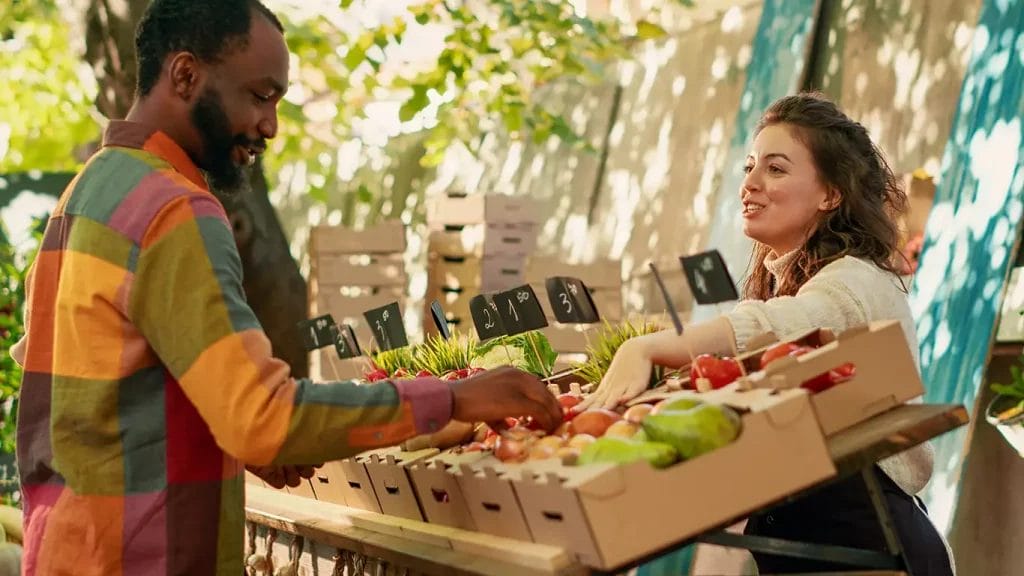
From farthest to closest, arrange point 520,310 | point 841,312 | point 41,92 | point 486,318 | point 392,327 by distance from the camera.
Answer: point 41,92 < point 392,327 < point 486,318 < point 520,310 < point 841,312

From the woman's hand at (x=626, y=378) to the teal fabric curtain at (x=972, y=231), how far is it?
6.56ft

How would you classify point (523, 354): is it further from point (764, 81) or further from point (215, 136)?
point (764, 81)

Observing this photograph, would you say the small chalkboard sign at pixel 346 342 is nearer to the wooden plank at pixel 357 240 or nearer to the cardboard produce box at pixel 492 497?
the cardboard produce box at pixel 492 497

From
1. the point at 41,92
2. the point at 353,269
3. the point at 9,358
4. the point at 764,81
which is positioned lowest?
the point at 9,358

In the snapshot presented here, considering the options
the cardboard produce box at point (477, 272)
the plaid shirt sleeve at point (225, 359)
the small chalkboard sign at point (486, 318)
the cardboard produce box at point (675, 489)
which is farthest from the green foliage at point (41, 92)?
the cardboard produce box at point (675, 489)

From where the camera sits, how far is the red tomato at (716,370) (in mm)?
2186

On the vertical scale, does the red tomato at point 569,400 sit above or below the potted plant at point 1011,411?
above

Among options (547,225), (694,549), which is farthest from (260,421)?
(547,225)

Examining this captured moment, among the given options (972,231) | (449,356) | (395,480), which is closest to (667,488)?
(395,480)

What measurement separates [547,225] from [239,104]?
7.42 meters

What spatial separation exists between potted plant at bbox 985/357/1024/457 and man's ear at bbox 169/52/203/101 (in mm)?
2444

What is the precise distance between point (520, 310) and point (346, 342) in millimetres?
751

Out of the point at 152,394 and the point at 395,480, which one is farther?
the point at 395,480

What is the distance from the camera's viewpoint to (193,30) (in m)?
2.02
